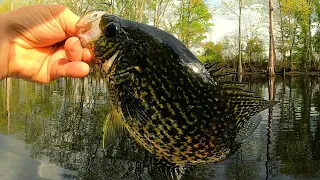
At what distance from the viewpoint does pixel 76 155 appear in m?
10.5

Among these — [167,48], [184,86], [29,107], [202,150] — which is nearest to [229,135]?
[202,150]

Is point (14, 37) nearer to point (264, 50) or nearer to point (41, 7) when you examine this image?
point (41, 7)

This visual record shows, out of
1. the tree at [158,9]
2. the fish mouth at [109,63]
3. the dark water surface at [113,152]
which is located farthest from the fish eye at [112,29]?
the tree at [158,9]

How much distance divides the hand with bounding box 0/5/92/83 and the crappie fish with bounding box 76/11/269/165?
1.53 feet

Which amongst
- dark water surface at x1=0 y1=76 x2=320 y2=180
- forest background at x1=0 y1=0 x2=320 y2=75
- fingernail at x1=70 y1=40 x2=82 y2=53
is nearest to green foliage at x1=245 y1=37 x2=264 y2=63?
forest background at x1=0 y1=0 x2=320 y2=75

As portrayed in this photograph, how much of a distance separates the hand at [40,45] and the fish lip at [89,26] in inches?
3.1

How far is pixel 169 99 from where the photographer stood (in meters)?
2.42

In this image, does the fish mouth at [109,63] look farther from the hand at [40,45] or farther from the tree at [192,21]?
the tree at [192,21]

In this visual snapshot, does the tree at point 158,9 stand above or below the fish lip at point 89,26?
above

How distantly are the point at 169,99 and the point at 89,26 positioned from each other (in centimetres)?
90

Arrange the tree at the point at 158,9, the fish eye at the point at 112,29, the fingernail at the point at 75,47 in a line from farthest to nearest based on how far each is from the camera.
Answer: the tree at the point at 158,9 < the fingernail at the point at 75,47 < the fish eye at the point at 112,29

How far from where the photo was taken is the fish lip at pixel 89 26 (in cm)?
264

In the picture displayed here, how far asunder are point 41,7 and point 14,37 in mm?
383

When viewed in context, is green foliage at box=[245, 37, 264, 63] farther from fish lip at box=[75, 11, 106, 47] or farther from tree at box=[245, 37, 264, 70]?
fish lip at box=[75, 11, 106, 47]
